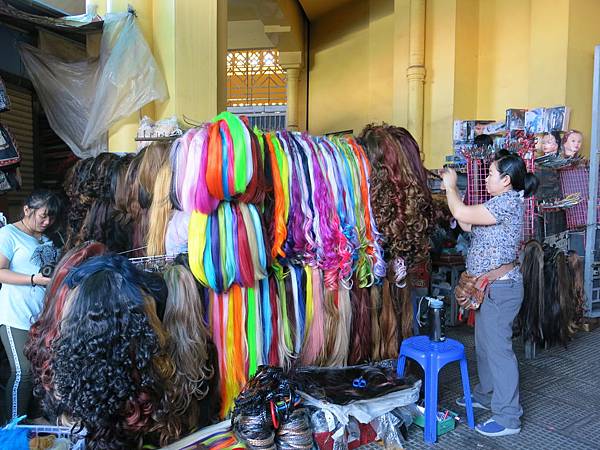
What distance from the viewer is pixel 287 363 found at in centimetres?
258

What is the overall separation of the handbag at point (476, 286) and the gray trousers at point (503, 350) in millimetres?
35

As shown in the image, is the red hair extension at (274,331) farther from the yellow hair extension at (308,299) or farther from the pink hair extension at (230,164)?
the pink hair extension at (230,164)

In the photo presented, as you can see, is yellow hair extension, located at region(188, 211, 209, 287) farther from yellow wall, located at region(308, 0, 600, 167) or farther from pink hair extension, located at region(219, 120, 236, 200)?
yellow wall, located at region(308, 0, 600, 167)

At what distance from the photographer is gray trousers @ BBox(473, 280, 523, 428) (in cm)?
270

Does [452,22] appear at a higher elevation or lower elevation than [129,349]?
higher

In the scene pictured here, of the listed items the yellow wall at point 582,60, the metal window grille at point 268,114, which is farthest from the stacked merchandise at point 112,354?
the metal window grille at point 268,114

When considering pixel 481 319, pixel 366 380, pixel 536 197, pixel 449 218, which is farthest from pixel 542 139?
pixel 366 380

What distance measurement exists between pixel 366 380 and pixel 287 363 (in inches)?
19.0

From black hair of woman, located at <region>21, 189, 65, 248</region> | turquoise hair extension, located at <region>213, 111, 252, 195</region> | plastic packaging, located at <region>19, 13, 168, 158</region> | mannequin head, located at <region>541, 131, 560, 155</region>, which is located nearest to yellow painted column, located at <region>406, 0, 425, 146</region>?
mannequin head, located at <region>541, 131, 560, 155</region>

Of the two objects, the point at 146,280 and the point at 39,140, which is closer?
the point at 146,280

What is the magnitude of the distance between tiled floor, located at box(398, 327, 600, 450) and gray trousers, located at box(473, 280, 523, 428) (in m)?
0.14

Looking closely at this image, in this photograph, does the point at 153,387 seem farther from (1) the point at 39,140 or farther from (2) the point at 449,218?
(1) the point at 39,140

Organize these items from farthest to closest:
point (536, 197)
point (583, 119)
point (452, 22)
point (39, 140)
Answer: point (452, 22) < point (583, 119) < point (39, 140) < point (536, 197)

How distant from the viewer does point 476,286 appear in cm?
276
